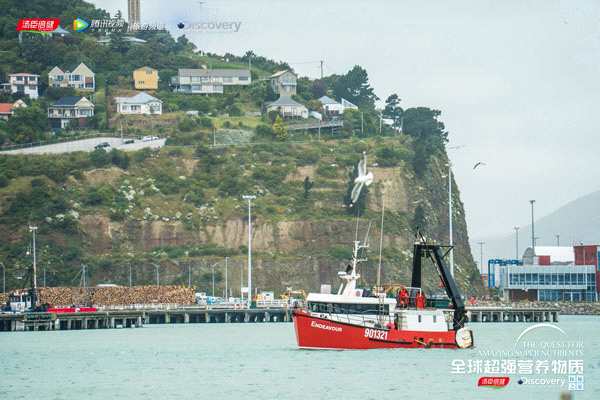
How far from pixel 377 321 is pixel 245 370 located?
1006 cm

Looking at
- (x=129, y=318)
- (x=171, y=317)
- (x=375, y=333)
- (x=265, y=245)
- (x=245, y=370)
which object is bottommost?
(x=245, y=370)

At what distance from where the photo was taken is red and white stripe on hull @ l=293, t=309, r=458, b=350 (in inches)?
3654

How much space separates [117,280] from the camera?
186125 mm

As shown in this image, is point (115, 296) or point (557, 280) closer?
point (115, 296)

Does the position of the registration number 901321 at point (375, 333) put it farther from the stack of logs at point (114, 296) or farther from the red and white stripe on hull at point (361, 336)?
the stack of logs at point (114, 296)

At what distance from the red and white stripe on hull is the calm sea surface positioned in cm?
67

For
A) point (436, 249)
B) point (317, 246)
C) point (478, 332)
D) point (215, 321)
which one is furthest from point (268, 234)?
point (436, 249)

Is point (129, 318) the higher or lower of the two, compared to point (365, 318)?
lower

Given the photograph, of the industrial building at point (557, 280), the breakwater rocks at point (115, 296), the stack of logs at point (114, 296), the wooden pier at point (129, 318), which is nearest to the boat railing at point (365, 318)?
the wooden pier at point (129, 318)

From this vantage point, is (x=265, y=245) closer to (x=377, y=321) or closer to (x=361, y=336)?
(x=377, y=321)

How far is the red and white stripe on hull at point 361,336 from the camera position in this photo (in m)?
92.8

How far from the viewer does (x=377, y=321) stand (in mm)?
93625

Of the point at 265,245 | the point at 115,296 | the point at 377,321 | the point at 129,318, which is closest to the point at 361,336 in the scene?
the point at 377,321

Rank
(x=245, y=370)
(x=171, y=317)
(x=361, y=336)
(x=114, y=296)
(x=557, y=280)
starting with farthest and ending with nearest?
1. (x=557, y=280)
2. (x=114, y=296)
3. (x=171, y=317)
4. (x=361, y=336)
5. (x=245, y=370)
